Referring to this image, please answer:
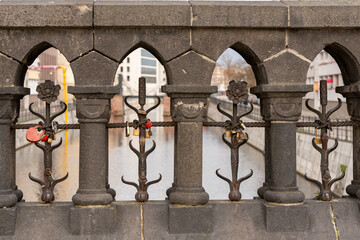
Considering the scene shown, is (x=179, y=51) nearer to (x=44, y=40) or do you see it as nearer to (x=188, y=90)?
(x=188, y=90)

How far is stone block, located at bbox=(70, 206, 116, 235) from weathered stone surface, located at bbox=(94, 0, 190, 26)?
4.70ft

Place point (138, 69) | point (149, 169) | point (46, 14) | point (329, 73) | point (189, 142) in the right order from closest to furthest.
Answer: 1. point (46, 14)
2. point (189, 142)
3. point (149, 169)
4. point (329, 73)
5. point (138, 69)

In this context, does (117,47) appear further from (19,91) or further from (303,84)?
(303,84)

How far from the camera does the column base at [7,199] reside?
4.34 meters

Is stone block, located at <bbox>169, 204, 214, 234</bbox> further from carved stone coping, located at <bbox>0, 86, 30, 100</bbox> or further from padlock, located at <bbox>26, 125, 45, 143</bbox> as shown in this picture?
carved stone coping, located at <bbox>0, 86, 30, 100</bbox>

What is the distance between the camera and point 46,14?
429cm

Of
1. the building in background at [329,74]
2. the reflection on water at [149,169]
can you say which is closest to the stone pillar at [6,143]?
the reflection on water at [149,169]

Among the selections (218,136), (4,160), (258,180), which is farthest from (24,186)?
(218,136)

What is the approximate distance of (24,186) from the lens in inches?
784

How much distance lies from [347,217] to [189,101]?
161 centimetres

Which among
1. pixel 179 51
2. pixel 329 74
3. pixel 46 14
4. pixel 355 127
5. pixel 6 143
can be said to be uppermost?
pixel 329 74

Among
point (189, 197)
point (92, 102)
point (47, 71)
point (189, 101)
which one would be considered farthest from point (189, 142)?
point (47, 71)

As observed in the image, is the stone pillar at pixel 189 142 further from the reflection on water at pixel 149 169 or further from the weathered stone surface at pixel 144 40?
the reflection on water at pixel 149 169

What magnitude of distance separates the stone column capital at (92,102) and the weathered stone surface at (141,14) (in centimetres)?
51
